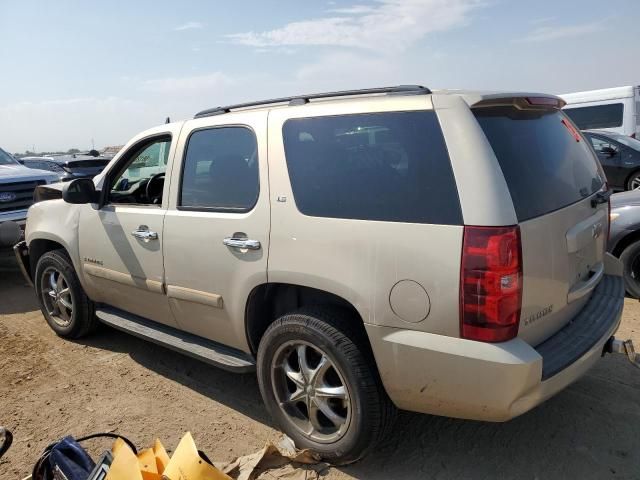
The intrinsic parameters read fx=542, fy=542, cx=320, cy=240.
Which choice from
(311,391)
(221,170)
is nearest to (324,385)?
(311,391)

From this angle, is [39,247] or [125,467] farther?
[39,247]

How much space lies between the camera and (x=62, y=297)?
15.3 ft

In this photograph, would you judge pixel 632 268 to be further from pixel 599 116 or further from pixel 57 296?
pixel 599 116

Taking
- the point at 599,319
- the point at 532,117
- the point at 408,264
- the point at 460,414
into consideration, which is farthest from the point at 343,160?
the point at 599,319

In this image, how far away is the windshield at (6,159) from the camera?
29.3 feet

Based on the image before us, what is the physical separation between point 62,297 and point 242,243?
2.48 metres

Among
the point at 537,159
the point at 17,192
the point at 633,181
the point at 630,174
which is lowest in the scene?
the point at 633,181

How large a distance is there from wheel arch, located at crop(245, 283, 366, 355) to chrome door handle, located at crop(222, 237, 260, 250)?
219 millimetres

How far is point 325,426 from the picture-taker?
2.94 meters

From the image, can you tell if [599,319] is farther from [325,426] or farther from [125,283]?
[125,283]

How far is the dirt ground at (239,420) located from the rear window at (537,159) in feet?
4.31

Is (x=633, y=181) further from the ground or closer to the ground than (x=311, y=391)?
closer to the ground

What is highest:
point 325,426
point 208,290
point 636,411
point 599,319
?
point 208,290

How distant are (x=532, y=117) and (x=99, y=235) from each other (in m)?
3.06
